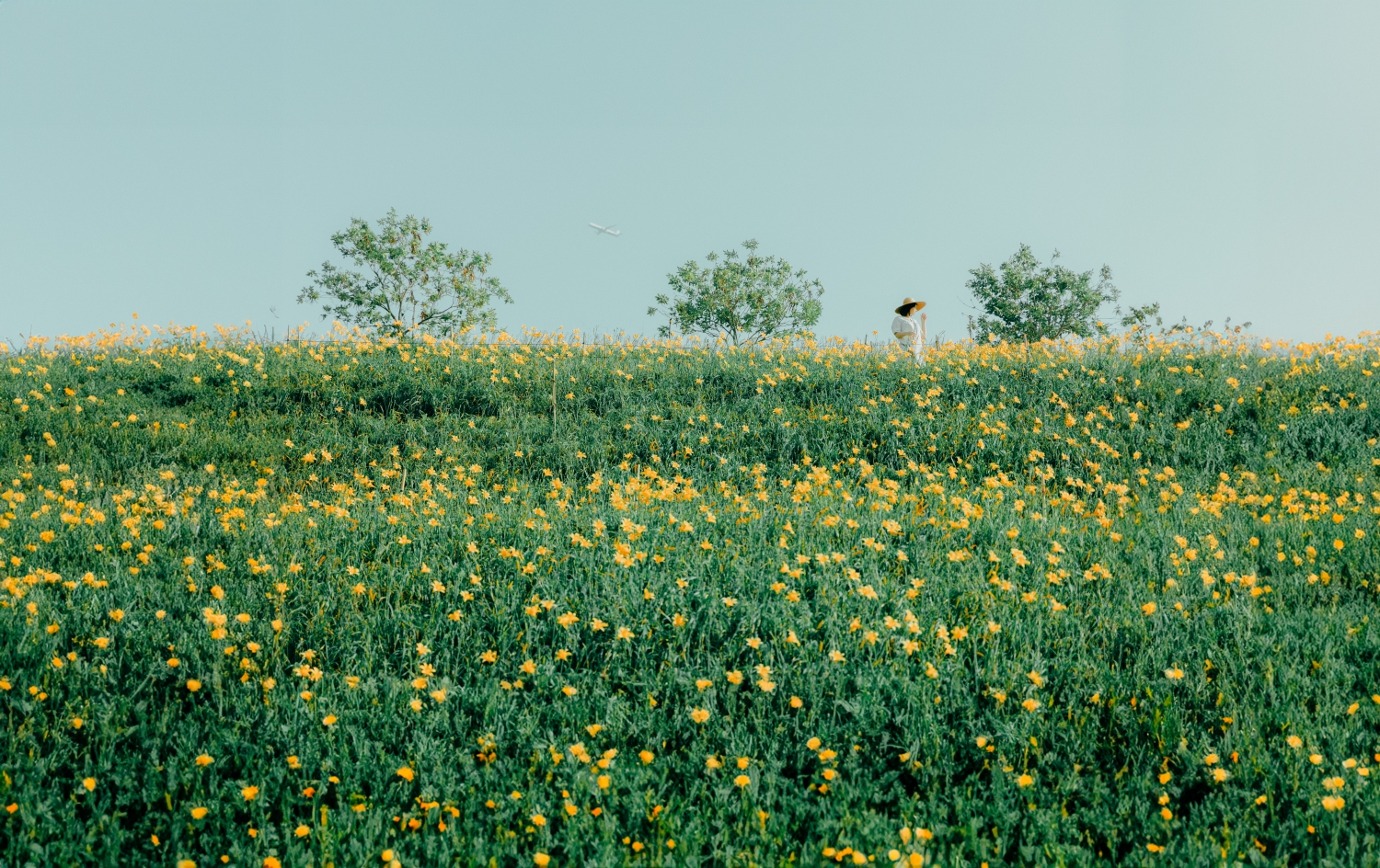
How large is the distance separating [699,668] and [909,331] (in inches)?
417

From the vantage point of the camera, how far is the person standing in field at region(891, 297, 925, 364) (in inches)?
536

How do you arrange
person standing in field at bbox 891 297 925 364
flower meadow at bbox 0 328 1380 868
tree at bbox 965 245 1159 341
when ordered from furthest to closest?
tree at bbox 965 245 1159 341
person standing in field at bbox 891 297 925 364
flower meadow at bbox 0 328 1380 868

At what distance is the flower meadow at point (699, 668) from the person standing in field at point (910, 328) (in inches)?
204

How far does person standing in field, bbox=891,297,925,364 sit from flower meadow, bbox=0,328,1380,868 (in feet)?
17.0

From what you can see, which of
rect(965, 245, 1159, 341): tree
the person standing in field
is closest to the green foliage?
rect(965, 245, 1159, 341): tree

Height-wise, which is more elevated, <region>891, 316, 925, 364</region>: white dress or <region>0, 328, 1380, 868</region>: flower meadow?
<region>891, 316, 925, 364</region>: white dress

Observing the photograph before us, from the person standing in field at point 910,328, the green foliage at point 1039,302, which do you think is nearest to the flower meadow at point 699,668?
the person standing in field at point 910,328

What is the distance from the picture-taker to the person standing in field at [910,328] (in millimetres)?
13612

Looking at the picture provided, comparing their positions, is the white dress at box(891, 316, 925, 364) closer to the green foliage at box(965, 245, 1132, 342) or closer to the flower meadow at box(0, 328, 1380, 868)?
the flower meadow at box(0, 328, 1380, 868)

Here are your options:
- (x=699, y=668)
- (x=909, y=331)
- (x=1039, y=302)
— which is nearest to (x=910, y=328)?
(x=909, y=331)

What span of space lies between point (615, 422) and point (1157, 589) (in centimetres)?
642

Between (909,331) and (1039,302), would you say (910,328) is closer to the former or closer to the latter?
(909,331)

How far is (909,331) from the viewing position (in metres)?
13.8

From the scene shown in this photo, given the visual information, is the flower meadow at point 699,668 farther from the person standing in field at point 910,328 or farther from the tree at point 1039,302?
the tree at point 1039,302
